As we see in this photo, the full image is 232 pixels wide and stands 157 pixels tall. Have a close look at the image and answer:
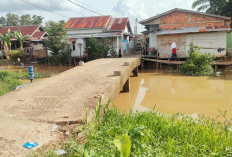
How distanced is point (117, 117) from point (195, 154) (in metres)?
1.72

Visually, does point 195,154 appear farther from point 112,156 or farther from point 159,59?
point 159,59

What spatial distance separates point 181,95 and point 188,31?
790 cm

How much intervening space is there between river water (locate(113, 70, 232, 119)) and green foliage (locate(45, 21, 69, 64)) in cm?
1060

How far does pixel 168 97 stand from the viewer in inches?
350

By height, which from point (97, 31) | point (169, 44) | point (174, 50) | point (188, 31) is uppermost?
point (97, 31)

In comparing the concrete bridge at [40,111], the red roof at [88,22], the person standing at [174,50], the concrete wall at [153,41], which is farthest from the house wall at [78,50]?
the concrete bridge at [40,111]

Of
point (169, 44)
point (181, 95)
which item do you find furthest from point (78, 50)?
point (181, 95)

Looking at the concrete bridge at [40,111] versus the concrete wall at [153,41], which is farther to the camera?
Answer: the concrete wall at [153,41]

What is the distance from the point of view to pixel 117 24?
23.2 m

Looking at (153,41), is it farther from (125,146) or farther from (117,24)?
(125,146)

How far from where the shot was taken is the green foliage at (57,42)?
19859mm

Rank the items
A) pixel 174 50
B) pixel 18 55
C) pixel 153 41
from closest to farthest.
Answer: pixel 174 50 < pixel 153 41 < pixel 18 55

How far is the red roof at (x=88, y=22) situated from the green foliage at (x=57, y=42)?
3613 mm

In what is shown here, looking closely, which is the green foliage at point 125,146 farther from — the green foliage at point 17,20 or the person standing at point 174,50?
the green foliage at point 17,20
